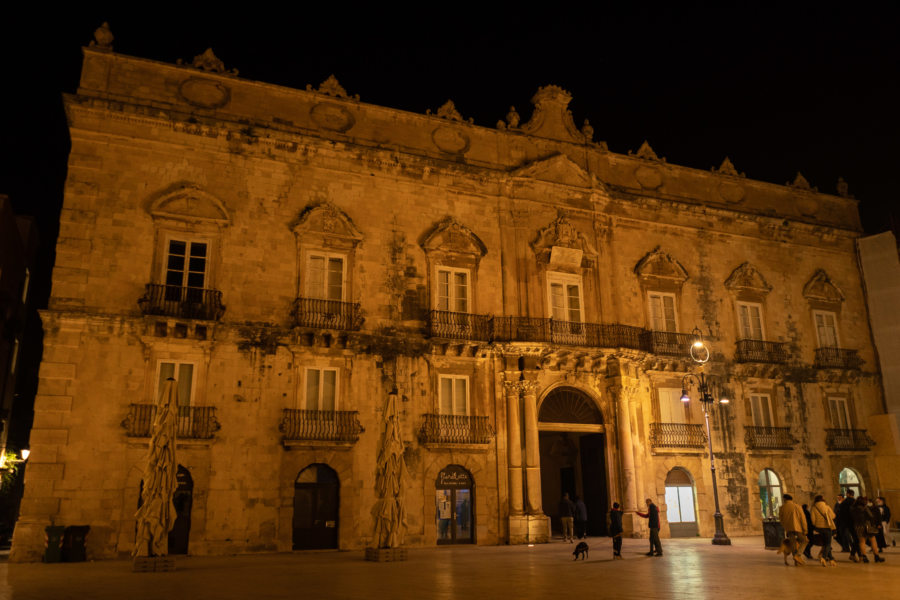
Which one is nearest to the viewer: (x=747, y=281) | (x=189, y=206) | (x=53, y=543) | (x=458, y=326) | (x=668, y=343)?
(x=53, y=543)

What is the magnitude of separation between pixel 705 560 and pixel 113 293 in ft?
56.3

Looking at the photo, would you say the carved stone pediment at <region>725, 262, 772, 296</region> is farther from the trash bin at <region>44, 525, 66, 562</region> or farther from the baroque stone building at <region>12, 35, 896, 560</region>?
the trash bin at <region>44, 525, 66, 562</region>

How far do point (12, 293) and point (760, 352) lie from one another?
3190cm

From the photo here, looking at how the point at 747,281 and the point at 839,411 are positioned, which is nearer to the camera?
the point at 747,281

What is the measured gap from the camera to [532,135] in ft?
90.2

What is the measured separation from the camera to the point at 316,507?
21312 millimetres

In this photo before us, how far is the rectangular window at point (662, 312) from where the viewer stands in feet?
91.2

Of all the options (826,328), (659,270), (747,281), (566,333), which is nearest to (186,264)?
(566,333)

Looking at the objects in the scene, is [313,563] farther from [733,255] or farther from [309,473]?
[733,255]

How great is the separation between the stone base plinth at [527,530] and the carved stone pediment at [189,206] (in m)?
13.1

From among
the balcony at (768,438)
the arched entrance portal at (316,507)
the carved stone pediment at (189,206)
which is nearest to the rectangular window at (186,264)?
the carved stone pediment at (189,206)

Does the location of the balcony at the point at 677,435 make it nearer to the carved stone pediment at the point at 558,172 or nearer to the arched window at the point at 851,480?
the arched window at the point at 851,480

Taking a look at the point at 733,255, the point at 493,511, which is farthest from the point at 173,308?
the point at 733,255

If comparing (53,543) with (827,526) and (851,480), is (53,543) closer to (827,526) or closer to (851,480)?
(827,526)
